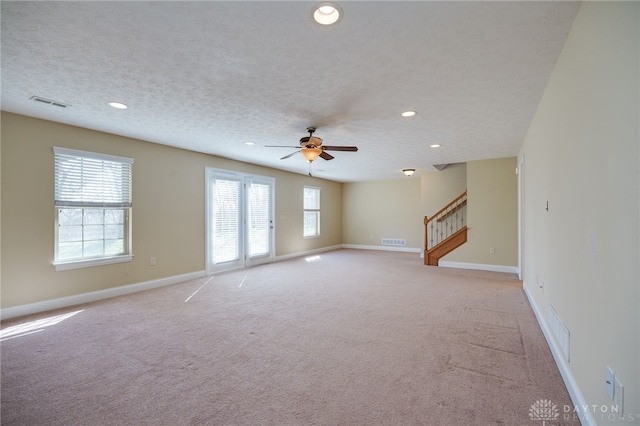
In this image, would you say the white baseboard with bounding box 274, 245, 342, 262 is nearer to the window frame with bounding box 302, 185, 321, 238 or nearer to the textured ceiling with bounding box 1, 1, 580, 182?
the window frame with bounding box 302, 185, 321, 238

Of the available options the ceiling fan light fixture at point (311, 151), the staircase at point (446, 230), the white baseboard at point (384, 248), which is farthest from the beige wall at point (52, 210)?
the white baseboard at point (384, 248)

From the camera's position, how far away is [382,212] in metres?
10.1

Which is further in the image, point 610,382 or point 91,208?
point 91,208

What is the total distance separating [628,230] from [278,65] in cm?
243

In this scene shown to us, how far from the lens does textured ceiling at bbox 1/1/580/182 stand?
1809mm

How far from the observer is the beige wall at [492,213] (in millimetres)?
6094

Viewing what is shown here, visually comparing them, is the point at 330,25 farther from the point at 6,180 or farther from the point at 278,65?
the point at 6,180

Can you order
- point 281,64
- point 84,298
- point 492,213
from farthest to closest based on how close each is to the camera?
point 492,213 < point 84,298 < point 281,64

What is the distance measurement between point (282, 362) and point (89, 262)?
3.50 m

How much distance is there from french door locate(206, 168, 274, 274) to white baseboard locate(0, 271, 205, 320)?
0.91 metres

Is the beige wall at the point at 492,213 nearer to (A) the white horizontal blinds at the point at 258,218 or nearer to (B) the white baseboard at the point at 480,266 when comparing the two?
(B) the white baseboard at the point at 480,266

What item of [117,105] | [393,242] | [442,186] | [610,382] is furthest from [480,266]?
[117,105]

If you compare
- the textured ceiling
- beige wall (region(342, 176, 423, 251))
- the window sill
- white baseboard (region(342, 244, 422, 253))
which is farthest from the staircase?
the window sill

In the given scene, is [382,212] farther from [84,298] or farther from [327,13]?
[327,13]
